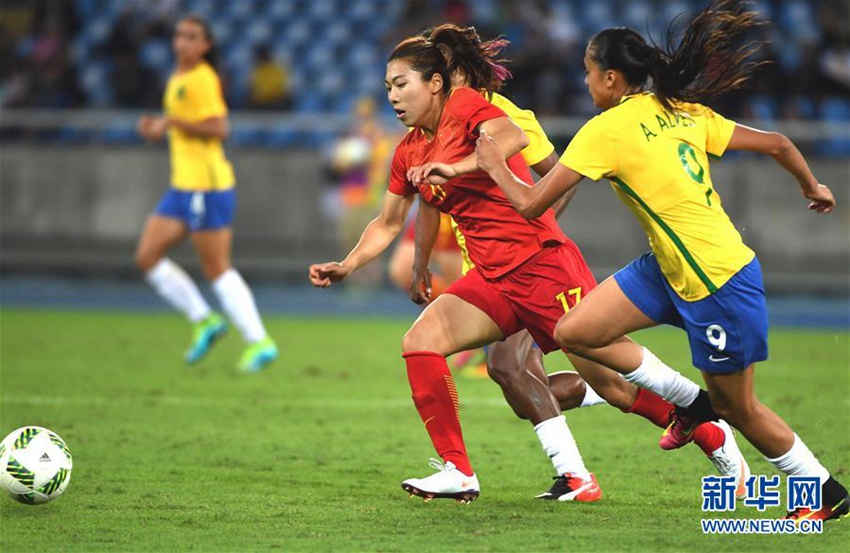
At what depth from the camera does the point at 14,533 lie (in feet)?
18.7

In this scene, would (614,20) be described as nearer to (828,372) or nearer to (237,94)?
(237,94)

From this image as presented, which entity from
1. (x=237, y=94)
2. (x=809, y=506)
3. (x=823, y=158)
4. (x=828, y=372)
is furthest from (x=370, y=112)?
(x=809, y=506)

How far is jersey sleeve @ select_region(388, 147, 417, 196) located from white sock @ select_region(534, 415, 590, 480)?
1294 mm

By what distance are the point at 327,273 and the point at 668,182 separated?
1694mm

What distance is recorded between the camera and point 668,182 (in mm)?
5691

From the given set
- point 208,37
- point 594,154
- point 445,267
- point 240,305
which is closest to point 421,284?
point 594,154

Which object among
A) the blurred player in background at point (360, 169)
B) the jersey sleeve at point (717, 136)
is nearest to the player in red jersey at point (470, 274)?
the jersey sleeve at point (717, 136)

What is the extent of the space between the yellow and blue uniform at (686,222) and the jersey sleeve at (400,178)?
3.63ft

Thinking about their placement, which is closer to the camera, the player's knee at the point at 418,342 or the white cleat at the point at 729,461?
the player's knee at the point at 418,342

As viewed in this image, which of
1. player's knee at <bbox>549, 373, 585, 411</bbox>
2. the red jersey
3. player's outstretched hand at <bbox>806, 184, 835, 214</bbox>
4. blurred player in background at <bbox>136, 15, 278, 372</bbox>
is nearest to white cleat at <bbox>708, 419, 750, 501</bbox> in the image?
player's knee at <bbox>549, 373, 585, 411</bbox>

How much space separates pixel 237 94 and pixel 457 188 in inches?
576

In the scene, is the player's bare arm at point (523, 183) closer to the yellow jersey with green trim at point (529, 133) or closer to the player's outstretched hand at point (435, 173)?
the player's outstretched hand at point (435, 173)

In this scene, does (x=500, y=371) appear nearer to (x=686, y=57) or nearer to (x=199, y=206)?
(x=686, y=57)

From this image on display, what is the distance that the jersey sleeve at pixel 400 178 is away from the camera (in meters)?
6.59
